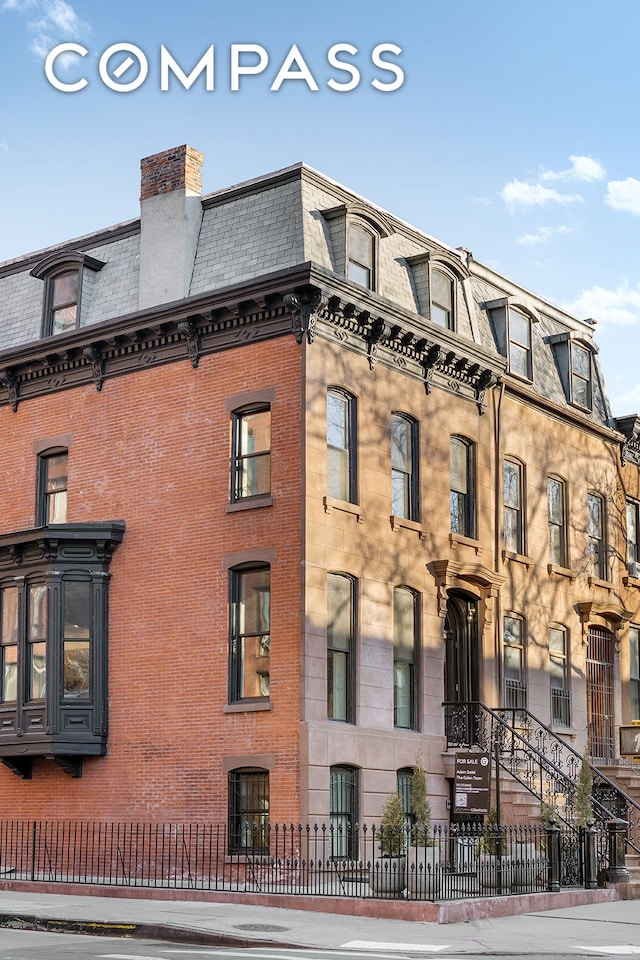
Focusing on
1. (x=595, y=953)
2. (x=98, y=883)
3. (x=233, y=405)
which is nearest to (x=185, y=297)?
(x=233, y=405)

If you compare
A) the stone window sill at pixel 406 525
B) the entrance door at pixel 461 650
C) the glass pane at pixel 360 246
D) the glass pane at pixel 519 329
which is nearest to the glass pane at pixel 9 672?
the stone window sill at pixel 406 525

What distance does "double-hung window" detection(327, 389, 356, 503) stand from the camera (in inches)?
968

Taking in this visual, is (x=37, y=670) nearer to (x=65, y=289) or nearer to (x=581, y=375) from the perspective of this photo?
(x=65, y=289)

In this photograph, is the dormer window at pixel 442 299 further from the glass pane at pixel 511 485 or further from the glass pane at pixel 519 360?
the glass pane at pixel 511 485

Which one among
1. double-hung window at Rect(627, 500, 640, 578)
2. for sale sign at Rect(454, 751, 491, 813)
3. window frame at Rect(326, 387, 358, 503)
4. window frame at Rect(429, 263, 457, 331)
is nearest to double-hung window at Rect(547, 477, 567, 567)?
double-hung window at Rect(627, 500, 640, 578)

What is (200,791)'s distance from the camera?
77.4 feet

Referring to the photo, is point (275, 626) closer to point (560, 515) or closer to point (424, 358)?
point (424, 358)

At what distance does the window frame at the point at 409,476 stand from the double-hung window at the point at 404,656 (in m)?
1.52

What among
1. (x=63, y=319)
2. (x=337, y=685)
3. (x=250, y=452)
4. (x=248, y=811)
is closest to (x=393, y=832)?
(x=248, y=811)

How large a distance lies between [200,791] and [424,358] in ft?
30.9

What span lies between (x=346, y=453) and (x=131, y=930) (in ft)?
34.5

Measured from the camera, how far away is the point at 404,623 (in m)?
25.9

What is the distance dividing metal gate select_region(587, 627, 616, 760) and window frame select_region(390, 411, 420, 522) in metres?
8.35

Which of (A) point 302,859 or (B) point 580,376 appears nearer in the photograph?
(A) point 302,859
